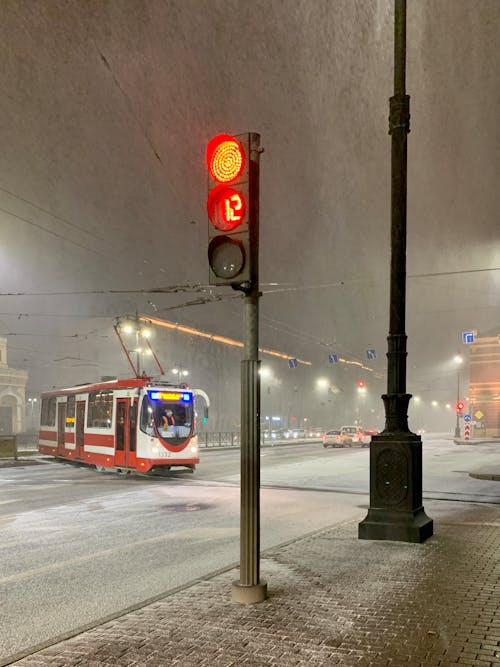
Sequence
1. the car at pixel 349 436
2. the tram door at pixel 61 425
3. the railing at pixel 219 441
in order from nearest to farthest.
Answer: the tram door at pixel 61 425 < the car at pixel 349 436 < the railing at pixel 219 441

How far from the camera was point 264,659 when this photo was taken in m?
4.25

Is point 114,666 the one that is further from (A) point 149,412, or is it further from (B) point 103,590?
(A) point 149,412

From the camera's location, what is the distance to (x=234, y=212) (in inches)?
218

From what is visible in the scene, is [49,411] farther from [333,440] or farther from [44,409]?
[333,440]

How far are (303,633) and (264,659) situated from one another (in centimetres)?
59

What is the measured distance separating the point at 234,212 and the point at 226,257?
412 millimetres

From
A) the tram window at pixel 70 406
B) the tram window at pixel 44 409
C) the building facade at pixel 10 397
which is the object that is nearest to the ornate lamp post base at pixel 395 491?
the tram window at pixel 70 406

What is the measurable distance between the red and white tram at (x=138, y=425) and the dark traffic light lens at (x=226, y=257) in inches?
587

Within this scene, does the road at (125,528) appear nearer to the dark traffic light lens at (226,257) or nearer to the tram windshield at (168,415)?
the tram windshield at (168,415)

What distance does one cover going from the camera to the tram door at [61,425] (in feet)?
84.2

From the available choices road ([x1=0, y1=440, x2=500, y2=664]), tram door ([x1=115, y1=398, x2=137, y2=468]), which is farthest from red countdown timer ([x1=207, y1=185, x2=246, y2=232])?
tram door ([x1=115, y1=398, x2=137, y2=468])

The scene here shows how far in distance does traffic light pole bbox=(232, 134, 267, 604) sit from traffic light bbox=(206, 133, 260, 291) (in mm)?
11

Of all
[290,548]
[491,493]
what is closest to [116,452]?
[491,493]

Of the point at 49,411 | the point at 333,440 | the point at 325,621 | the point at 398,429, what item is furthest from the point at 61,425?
the point at 333,440
